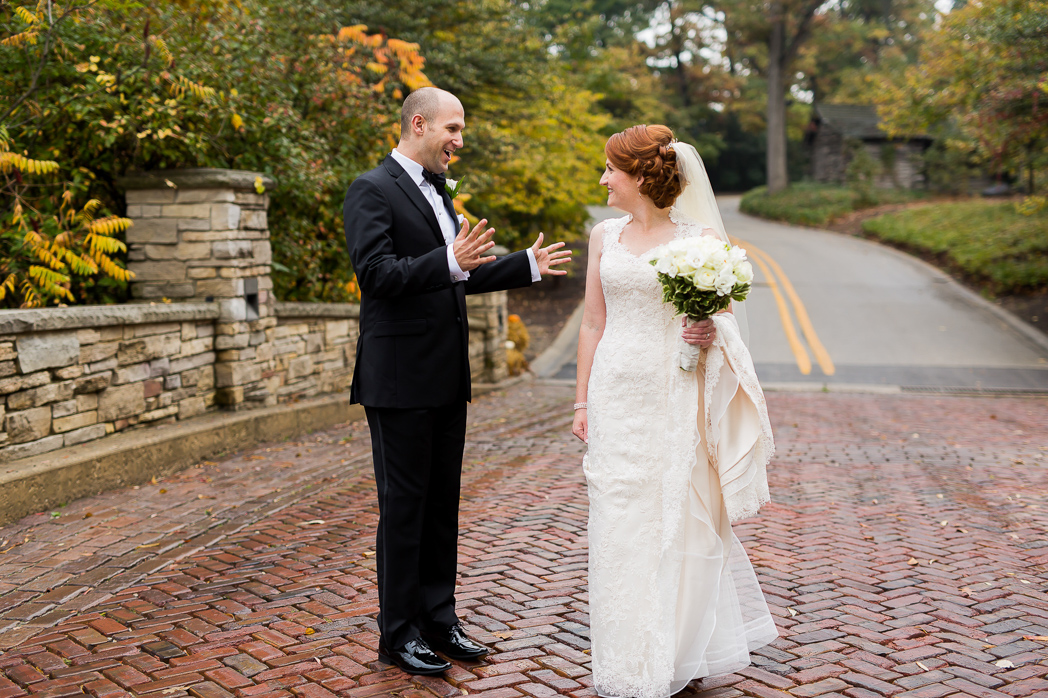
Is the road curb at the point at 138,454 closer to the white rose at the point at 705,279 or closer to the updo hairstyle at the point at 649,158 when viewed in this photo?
the updo hairstyle at the point at 649,158

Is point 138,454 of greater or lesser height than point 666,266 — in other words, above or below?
below

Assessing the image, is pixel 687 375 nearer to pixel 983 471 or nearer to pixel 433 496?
pixel 433 496

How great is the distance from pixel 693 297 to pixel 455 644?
175cm

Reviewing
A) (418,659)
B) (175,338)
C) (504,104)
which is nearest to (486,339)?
(504,104)

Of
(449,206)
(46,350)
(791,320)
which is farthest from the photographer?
(791,320)

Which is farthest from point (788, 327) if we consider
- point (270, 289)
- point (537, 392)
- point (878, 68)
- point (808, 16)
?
point (878, 68)

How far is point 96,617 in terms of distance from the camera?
3.92 meters

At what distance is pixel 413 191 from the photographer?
135 inches

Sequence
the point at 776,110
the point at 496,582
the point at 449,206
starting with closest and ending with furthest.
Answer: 1. the point at 449,206
2. the point at 496,582
3. the point at 776,110

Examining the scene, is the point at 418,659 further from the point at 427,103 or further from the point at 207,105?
the point at 207,105

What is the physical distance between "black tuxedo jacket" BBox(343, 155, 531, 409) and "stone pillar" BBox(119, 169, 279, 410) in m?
4.51

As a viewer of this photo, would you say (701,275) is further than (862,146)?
No

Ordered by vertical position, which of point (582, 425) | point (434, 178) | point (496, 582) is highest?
point (434, 178)

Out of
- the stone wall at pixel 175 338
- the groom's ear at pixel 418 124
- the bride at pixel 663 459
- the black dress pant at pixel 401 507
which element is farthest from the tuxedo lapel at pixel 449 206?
the stone wall at pixel 175 338
